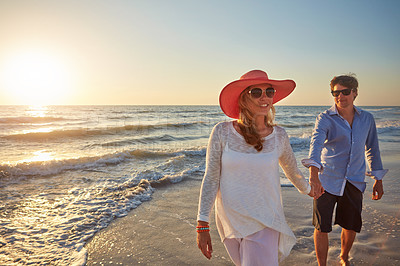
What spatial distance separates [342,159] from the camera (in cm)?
290

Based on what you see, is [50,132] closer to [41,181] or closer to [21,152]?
[21,152]

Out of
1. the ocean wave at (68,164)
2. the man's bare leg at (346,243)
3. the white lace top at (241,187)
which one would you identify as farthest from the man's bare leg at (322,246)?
the ocean wave at (68,164)

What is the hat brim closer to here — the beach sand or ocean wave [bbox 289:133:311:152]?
the beach sand

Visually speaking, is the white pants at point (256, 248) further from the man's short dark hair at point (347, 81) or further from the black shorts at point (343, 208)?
the man's short dark hair at point (347, 81)

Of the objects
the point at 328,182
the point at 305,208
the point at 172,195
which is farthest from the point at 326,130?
the point at 172,195

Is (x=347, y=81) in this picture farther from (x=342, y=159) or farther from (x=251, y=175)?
(x=251, y=175)

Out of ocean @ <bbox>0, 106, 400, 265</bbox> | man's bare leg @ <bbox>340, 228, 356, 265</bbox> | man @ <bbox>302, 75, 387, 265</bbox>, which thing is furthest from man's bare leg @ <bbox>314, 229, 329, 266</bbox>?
ocean @ <bbox>0, 106, 400, 265</bbox>

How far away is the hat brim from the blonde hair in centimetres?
7

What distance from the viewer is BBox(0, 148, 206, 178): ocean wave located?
8.35 metres

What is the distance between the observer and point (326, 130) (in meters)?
2.94

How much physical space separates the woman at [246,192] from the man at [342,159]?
3.57ft

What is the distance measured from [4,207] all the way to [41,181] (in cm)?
220

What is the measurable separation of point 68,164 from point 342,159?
30.7ft

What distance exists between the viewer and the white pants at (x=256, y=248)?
182cm
